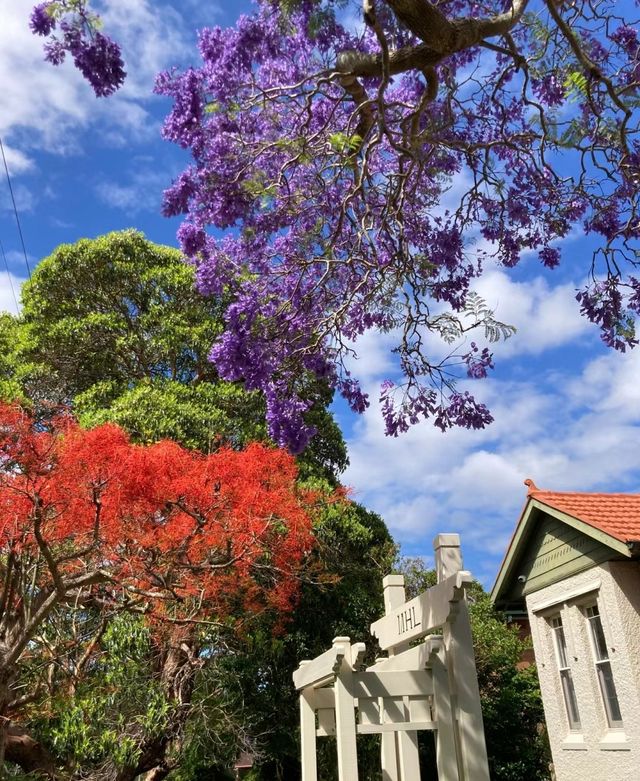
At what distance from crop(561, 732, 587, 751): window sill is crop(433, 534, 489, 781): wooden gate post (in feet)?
19.2

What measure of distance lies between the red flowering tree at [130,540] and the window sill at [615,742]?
15.3 ft

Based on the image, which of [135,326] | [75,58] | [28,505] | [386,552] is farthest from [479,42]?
[135,326]

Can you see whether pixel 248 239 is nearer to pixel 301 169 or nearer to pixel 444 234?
pixel 301 169

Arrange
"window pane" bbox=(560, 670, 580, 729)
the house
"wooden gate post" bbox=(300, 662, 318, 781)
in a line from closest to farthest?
1. "wooden gate post" bbox=(300, 662, 318, 781)
2. the house
3. "window pane" bbox=(560, 670, 580, 729)

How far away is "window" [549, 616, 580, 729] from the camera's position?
9883 mm

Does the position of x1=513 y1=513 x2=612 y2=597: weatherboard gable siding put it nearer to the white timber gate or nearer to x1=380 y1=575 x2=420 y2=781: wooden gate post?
x1=380 y1=575 x2=420 y2=781: wooden gate post

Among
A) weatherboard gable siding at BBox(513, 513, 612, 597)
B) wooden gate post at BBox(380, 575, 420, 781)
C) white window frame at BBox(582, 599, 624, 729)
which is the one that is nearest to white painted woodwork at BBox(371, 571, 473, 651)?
wooden gate post at BBox(380, 575, 420, 781)

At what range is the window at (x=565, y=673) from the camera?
9.88 meters

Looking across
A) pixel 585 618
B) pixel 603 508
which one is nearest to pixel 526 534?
pixel 603 508

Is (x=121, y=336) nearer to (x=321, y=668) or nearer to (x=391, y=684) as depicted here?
(x=321, y=668)

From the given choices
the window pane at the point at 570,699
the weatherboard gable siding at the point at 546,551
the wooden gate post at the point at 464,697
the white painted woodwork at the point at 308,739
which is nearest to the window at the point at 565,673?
the window pane at the point at 570,699

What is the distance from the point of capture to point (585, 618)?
965 cm

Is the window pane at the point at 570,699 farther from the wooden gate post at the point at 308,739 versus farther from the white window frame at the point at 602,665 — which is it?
the wooden gate post at the point at 308,739

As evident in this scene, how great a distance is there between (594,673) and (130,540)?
19.7 feet
